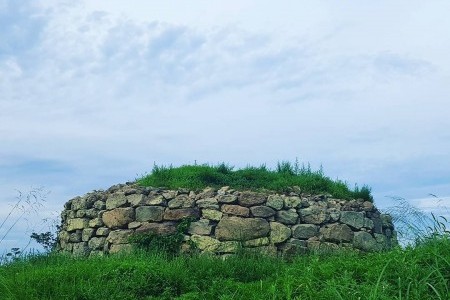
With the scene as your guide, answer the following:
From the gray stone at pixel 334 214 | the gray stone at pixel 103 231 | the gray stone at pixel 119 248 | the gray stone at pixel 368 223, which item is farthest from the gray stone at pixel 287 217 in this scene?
the gray stone at pixel 103 231

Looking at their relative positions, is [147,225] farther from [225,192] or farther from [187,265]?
[187,265]

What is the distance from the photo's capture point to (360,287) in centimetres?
592

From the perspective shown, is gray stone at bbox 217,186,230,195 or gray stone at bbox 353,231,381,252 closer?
gray stone at bbox 353,231,381,252

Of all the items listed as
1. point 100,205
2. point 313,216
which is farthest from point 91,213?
point 313,216

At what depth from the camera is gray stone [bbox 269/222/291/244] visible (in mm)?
13531

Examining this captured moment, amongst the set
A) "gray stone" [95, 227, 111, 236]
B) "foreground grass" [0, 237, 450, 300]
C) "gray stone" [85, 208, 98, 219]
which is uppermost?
"gray stone" [85, 208, 98, 219]

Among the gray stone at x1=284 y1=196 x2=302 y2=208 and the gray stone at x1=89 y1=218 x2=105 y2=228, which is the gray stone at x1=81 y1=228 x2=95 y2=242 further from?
the gray stone at x1=284 y1=196 x2=302 y2=208

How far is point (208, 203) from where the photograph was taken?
543 inches

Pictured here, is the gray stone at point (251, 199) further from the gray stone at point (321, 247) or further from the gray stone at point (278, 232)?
the gray stone at point (321, 247)

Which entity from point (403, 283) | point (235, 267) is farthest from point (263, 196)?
point (403, 283)

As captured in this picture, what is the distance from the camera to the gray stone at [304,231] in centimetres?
1370

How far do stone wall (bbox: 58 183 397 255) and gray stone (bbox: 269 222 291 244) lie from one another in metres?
0.02

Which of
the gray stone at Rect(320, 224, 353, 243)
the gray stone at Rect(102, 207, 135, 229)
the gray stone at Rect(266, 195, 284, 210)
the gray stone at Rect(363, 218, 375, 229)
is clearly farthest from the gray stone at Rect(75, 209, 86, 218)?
the gray stone at Rect(363, 218, 375, 229)

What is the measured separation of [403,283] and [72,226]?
10.8 m
